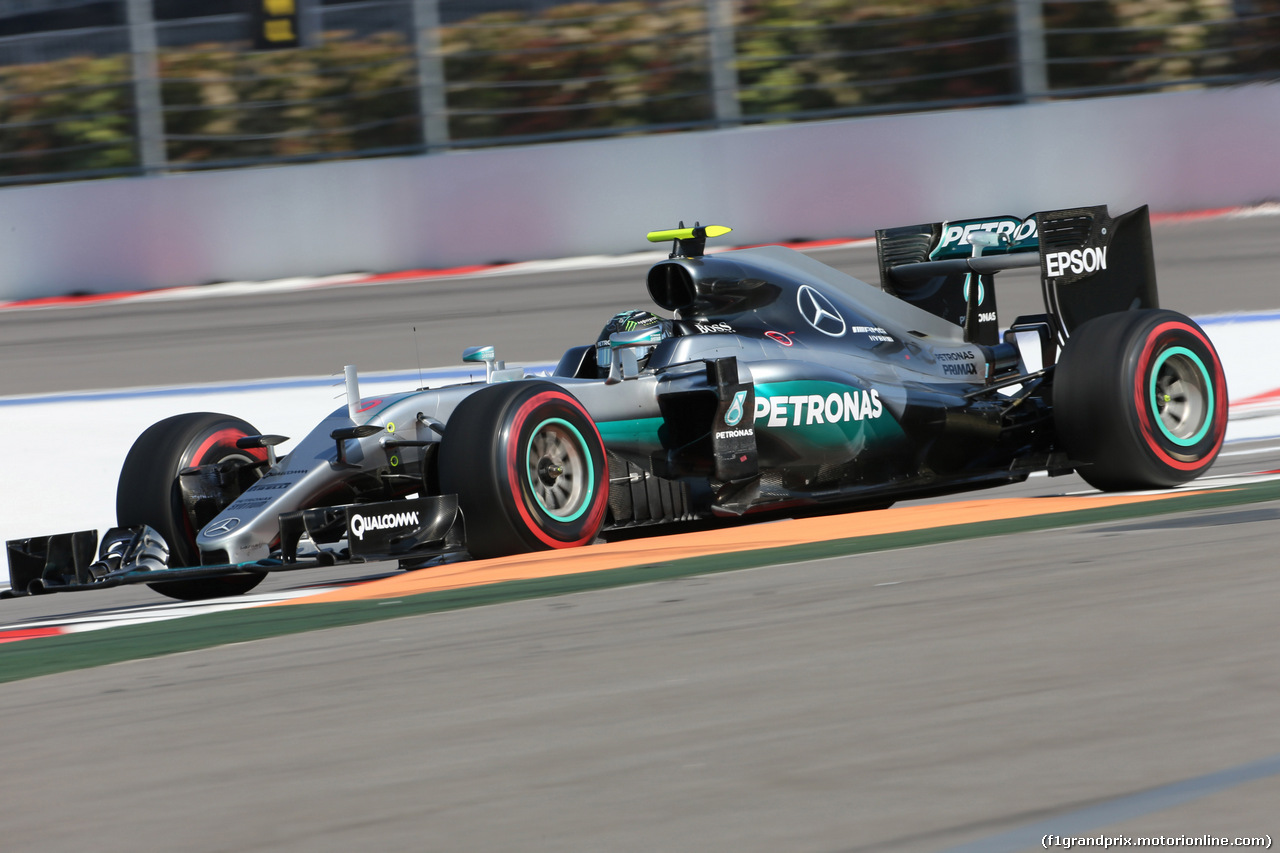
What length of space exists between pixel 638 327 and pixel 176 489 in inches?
79.2

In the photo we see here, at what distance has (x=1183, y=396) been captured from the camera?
7.75 m

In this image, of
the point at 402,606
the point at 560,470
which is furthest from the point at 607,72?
the point at 402,606

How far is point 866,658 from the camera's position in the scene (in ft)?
12.2

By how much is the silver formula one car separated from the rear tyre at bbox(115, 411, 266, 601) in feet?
0.03

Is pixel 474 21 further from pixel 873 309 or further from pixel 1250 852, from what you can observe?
pixel 1250 852

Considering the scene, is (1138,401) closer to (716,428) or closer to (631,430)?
(716,428)

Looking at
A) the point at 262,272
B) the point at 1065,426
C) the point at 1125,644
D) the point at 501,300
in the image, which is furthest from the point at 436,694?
the point at 262,272

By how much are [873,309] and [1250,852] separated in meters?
5.78

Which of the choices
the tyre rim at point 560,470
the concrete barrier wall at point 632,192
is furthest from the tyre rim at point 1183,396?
the concrete barrier wall at point 632,192

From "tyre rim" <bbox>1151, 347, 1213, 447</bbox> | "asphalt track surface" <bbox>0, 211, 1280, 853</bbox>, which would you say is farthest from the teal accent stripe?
"tyre rim" <bbox>1151, 347, 1213, 447</bbox>

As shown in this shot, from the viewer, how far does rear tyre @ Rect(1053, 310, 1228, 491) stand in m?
7.37

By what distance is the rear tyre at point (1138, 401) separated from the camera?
737 cm

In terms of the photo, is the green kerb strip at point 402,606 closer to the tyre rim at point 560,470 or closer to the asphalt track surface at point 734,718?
→ the asphalt track surface at point 734,718

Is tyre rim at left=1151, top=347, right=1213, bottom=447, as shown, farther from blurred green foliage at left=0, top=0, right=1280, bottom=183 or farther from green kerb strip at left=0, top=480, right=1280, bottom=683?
blurred green foliage at left=0, top=0, right=1280, bottom=183
